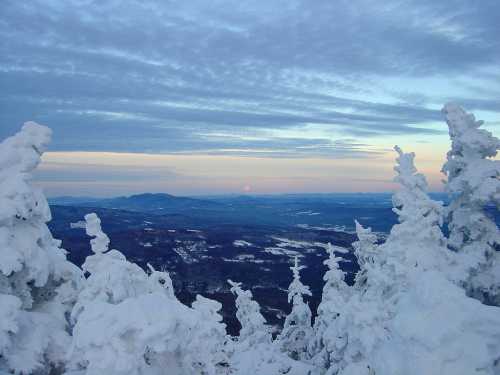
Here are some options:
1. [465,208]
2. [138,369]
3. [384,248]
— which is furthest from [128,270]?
[465,208]

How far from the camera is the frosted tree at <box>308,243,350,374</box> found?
16.4 m

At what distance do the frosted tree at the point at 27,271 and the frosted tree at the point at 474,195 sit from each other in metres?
17.7

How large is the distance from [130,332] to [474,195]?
1702 centimetres

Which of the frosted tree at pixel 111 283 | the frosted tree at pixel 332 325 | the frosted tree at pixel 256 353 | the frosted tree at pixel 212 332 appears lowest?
the frosted tree at pixel 256 353

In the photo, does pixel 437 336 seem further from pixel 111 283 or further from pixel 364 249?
pixel 364 249

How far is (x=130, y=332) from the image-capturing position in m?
10.4

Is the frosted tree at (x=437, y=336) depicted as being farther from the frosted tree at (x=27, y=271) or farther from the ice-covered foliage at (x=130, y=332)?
the frosted tree at (x=27, y=271)

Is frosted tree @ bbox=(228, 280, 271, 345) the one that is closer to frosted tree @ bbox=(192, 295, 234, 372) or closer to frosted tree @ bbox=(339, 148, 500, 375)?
frosted tree @ bbox=(192, 295, 234, 372)

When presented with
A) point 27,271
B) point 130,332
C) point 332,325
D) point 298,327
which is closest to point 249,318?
point 298,327

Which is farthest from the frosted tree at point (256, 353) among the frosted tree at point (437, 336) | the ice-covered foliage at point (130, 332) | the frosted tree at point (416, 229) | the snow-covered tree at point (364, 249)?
the frosted tree at point (437, 336)

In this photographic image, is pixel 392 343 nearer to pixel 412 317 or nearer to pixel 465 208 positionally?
pixel 412 317

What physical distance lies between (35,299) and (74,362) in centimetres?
569

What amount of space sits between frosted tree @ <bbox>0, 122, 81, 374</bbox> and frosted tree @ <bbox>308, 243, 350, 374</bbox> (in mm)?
9718

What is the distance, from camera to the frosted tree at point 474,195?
20.3 meters
